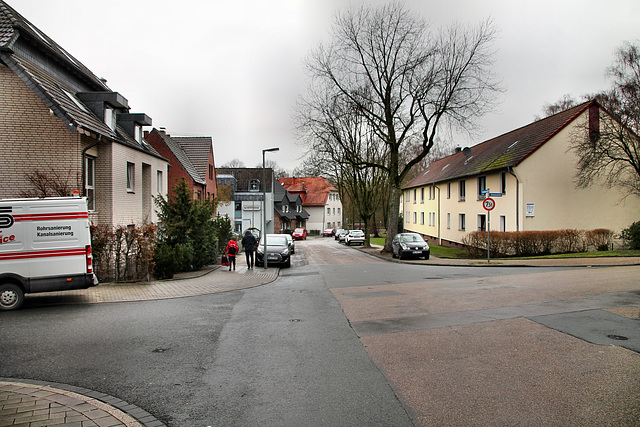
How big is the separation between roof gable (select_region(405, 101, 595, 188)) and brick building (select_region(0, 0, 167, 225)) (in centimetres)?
2111

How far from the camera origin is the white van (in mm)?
9672

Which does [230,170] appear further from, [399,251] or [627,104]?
[627,104]

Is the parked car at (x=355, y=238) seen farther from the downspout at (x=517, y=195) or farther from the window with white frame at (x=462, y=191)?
the downspout at (x=517, y=195)

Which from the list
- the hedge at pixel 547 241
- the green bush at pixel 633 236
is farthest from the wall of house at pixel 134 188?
the green bush at pixel 633 236

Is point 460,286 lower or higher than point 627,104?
lower

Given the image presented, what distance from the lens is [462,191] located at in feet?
115

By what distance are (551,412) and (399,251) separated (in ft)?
71.4

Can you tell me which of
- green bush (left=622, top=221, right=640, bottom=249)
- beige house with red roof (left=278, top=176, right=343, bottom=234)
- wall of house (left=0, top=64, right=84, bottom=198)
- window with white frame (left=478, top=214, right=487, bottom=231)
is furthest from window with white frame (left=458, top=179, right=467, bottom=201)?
beige house with red roof (left=278, top=176, right=343, bottom=234)

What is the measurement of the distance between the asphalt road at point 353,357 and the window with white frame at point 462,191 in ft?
78.6

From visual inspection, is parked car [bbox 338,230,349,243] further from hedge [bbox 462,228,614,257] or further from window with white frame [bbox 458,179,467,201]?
hedge [bbox 462,228,614,257]

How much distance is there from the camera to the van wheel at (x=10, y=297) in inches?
376

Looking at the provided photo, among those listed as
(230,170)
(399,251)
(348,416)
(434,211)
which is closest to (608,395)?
(348,416)

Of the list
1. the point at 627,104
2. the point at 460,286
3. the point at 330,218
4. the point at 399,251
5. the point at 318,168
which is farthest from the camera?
the point at 330,218

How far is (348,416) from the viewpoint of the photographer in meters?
4.38
